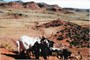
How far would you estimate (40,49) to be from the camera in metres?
11.1

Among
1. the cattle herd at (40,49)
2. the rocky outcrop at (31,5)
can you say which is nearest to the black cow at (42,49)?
the cattle herd at (40,49)

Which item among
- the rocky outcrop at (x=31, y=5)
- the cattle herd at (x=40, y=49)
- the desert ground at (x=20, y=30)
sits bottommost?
the rocky outcrop at (x=31, y=5)

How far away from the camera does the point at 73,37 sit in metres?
19.2

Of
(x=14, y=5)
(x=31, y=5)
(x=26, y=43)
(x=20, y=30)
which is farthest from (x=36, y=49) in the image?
(x=31, y=5)

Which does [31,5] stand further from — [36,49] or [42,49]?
[42,49]

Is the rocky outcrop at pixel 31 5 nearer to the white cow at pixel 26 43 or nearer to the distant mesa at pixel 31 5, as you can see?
the distant mesa at pixel 31 5

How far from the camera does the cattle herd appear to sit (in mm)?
11086

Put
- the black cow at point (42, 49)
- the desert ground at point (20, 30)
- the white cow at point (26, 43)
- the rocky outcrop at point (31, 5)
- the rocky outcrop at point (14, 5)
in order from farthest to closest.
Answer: the rocky outcrop at point (31, 5) < the rocky outcrop at point (14, 5) < the desert ground at point (20, 30) < the white cow at point (26, 43) < the black cow at point (42, 49)

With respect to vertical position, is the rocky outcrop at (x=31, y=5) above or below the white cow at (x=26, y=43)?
below

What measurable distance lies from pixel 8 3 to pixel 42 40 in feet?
216

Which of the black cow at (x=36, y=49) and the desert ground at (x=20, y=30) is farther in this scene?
the desert ground at (x=20, y=30)

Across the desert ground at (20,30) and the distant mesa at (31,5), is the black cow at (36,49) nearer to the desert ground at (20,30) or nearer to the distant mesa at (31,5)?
the desert ground at (20,30)

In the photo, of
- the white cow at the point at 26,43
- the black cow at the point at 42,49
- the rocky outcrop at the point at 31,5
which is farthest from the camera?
the rocky outcrop at the point at 31,5

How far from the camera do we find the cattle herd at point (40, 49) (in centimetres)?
1109
